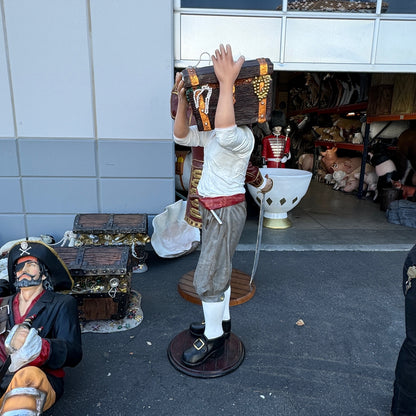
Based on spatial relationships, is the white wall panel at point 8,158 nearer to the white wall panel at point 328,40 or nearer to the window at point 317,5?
the window at point 317,5

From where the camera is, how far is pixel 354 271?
3.41 metres

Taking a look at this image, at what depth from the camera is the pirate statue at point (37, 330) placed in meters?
1.42

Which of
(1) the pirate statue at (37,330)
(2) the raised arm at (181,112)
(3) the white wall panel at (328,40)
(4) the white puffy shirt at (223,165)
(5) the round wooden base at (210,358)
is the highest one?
(3) the white wall panel at (328,40)

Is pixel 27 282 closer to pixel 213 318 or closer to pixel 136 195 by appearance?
pixel 213 318

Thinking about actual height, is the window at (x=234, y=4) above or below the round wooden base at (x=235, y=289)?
above

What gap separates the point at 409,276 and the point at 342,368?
2.86ft

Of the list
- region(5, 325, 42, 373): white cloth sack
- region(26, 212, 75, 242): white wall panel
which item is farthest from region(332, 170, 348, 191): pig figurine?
region(5, 325, 42, 373): white cloth sack

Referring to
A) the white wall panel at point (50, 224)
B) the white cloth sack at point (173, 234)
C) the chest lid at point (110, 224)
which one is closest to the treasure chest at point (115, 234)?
the chest lid at point (110, 224)

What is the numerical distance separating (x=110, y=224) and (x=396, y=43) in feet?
11.6

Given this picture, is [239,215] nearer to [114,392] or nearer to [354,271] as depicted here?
[114,392]

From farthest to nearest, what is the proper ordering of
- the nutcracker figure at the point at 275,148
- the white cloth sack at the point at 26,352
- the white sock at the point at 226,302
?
the nutcracker figure at the point at 275,148
the white sock at the point at 226,302
the white cloth sack at the point at 26,352

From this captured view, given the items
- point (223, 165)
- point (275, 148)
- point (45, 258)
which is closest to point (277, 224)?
point (275, 148)

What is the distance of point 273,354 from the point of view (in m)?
2.21

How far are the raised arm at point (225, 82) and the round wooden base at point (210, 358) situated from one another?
4.42 ft
